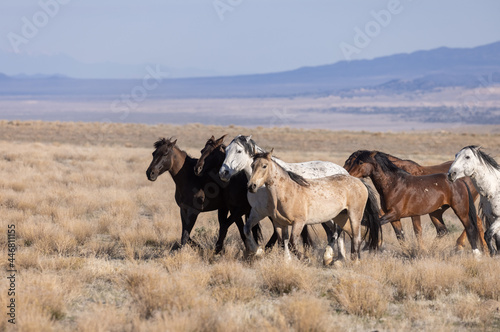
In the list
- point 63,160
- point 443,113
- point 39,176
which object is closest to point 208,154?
point 39,176

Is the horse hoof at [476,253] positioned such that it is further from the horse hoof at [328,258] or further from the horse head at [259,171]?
the horse head at [259,171]

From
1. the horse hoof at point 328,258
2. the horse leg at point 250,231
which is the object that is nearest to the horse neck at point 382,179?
the horse hoof at point 328,258

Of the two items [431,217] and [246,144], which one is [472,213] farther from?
[246,144]

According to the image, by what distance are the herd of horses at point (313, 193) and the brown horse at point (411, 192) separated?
0.6 inches

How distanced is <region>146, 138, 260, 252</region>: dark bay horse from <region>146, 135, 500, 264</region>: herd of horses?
1cm

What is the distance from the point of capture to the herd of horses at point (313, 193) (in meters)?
7.88

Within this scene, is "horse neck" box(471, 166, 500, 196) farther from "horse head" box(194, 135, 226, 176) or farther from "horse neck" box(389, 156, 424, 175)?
"horse head" box(194, 135, 226, 176)

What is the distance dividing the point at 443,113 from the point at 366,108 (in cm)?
2940

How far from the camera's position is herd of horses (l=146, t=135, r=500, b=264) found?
7.88 m

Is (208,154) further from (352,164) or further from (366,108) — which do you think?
(366,108)

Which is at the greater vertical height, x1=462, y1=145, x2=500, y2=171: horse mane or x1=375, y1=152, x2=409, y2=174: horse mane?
x1=462, y1=145, x2=500, y2=171: horse mane

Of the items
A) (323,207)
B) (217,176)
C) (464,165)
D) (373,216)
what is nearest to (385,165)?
(373,216)

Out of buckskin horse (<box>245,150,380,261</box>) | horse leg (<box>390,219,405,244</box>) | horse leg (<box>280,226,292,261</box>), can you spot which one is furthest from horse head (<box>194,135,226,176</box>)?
horse leg (<box>390,219,405,244</box>)

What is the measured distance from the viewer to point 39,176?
54.5 feet
